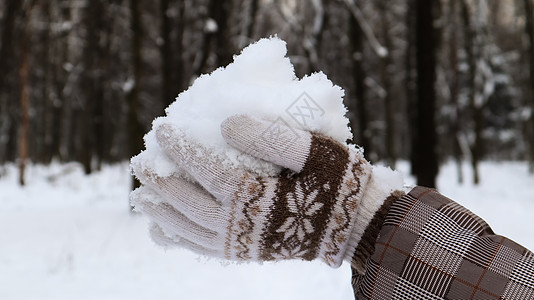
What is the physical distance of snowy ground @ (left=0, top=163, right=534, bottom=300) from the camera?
3.69 m

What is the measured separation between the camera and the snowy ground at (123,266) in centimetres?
369

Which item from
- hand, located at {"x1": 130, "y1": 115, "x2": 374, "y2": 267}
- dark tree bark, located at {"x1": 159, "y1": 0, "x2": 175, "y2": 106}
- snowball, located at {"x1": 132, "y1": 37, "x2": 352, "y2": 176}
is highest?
snowball, located at {"x1": 132, "y1": 37, "x2": 352, "y2": 176}

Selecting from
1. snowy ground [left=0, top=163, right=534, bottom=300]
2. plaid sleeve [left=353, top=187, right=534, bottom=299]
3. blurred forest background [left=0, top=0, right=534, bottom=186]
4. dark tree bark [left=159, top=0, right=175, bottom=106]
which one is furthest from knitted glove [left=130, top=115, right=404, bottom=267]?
dark tree bark [left=159, top=0, right=175, bottom=106]

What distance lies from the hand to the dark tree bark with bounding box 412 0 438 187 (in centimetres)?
577

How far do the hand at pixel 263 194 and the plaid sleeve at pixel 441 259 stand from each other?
0.13 metres

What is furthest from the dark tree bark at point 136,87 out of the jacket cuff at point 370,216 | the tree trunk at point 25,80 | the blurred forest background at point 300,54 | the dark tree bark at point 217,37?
the jacket cuff at point 370,216

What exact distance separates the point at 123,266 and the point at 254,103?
4001 mm

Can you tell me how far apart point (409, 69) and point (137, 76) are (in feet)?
30.8

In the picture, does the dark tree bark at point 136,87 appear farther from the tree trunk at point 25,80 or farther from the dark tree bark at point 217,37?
the tree trunk at point 25,80

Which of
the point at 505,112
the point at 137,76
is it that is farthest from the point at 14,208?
the point at 505,112

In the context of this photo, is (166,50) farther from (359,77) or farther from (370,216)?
(370,216)

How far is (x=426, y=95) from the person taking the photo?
666 centimetres

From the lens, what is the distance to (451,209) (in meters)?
1.16

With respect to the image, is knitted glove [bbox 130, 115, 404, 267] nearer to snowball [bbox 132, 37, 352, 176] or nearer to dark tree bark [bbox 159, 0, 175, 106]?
snowball [bbox 132, 37, 352, 176]
